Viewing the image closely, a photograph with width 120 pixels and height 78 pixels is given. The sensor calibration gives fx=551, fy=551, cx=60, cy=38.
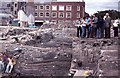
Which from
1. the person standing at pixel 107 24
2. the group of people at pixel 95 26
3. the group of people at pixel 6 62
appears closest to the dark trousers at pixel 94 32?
the group of people at pixel 95 26

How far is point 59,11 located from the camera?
24.5ft

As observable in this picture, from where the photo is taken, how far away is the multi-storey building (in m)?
7.45

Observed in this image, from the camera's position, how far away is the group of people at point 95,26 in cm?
756

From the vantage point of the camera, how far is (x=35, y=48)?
7.60 metres

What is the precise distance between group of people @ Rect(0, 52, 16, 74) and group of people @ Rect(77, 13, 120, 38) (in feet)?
3.22

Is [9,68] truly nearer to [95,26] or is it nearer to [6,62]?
[6,62]

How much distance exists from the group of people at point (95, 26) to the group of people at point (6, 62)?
0.98m

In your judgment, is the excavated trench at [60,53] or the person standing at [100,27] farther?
the person standing at [100,27]

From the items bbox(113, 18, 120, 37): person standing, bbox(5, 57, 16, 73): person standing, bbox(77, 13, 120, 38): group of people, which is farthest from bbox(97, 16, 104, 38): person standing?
bbox(5, 57, 16, 73): person standing

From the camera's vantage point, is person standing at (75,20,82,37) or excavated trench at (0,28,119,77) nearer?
excavated trench at (0,28,119,77)

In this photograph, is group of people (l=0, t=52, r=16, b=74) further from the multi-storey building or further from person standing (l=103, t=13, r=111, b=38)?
person standing (l=103, t=13, r=111, b=38)

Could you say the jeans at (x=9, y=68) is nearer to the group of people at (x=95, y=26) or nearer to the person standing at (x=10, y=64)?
the person standing at (x=10, y=64)

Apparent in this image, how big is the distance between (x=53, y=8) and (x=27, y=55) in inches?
29.0

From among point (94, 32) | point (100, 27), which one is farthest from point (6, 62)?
point (100, 27)
